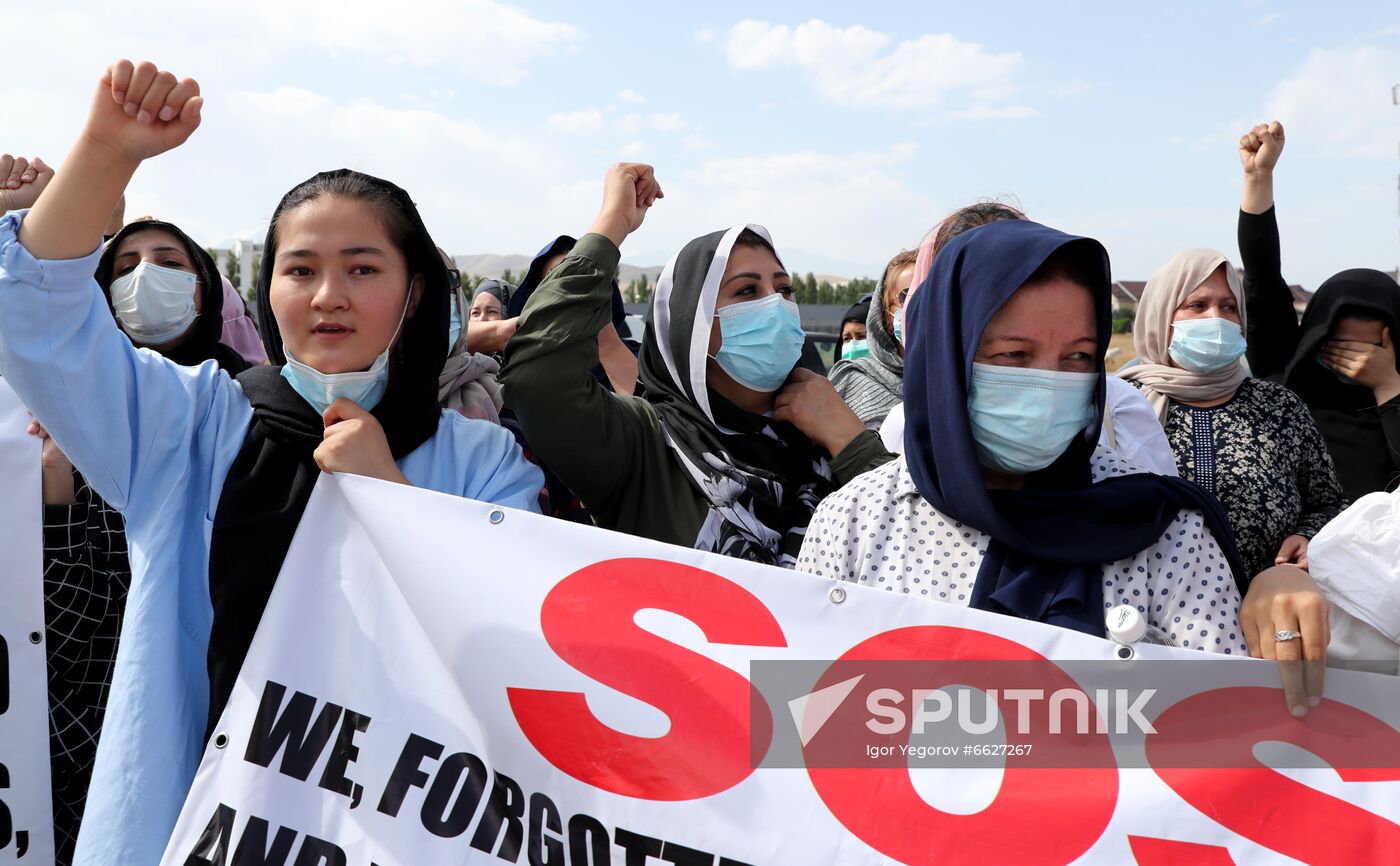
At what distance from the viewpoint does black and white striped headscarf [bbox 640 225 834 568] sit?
8.84 feet

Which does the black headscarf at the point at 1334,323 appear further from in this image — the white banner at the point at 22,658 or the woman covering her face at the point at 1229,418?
the white banner at the point at 22,658

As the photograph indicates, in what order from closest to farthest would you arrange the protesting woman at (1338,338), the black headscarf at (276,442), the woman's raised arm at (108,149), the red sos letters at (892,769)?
the red sos letters at (892,769)
the woman's raised arm at (108,149)
the black headscarf at (276,442)
the protesting woman at (1338,338)

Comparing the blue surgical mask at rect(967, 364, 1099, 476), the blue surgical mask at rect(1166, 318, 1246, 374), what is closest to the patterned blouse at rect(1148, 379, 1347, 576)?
the blue surgical mask at rect(1166, 318, 1246, 374)

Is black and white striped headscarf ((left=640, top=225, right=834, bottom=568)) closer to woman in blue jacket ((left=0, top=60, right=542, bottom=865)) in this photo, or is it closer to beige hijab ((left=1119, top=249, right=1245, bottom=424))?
woman in blue jacket ((left=0, top=60, right=542, bottom=865))

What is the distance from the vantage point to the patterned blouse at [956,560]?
6.15 ft

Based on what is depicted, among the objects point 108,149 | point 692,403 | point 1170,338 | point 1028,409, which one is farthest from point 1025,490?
point 1170,338

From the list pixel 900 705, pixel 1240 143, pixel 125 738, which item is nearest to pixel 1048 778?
pixel 900 705

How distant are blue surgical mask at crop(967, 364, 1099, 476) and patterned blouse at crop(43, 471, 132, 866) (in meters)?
2.02

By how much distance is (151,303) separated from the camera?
3.51 m

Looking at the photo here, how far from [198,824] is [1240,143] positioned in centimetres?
456

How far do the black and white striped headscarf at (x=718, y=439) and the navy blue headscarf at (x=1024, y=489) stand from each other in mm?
697

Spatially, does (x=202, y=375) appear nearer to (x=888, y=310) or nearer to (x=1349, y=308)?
(x=888, y=310)

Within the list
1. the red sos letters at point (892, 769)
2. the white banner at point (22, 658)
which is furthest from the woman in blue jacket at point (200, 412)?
the white banner at point (22, 658)

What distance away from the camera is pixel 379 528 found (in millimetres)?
2154
